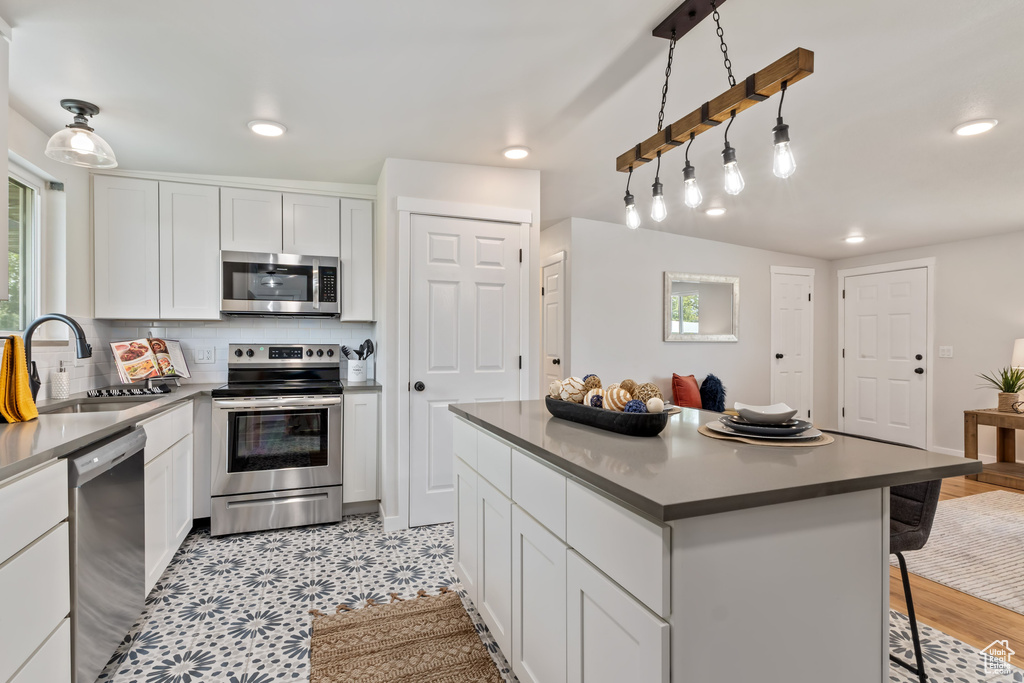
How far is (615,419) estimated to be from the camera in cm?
163

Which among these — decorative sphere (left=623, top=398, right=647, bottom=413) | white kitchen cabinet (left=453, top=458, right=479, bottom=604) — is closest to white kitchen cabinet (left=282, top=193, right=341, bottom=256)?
white kitchen cabinet (left=453, top=458, right=479, bottom=604)

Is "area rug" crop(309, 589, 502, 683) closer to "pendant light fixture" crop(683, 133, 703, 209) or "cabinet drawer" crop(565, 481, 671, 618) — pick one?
"cabinet drawer" crop(565, 481, 671, 618)

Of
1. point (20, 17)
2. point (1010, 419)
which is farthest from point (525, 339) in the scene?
point (1010, 419)

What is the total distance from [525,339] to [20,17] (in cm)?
275

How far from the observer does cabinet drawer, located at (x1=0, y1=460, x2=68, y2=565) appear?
124 cm

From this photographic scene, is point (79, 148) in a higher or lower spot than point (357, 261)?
higher

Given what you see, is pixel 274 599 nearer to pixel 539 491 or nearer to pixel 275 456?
pixel 275 456

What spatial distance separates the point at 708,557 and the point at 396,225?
9.05 ft

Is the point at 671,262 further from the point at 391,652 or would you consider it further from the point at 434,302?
the point at 391,652

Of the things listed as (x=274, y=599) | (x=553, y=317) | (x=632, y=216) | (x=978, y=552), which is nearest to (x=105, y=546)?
(x=274, y=599)

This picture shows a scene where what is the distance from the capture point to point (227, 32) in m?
1.92

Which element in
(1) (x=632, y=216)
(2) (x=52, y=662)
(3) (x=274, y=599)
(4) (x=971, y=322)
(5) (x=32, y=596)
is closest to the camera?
(5) (x=32, y=596)

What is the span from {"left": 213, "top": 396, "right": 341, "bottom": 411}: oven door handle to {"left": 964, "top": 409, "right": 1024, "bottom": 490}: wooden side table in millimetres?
5201

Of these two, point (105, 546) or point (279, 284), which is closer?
point (105, 546)
